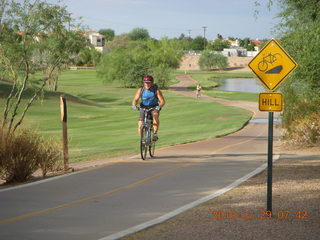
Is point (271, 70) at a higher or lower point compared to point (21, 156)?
higher

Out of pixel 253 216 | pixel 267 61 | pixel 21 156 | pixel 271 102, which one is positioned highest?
pixel 267 61

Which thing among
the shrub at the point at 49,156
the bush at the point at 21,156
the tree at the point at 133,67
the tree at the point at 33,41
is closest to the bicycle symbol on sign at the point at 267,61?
the bush at the point at 21,156

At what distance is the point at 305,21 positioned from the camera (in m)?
17.4

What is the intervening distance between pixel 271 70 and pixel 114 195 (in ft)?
11.5

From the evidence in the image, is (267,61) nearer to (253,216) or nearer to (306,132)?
→ (253,216)

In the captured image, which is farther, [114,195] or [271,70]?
[114,195]

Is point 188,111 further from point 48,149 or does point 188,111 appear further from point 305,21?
point 48,149

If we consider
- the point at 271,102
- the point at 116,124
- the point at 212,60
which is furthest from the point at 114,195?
the point at 212,60

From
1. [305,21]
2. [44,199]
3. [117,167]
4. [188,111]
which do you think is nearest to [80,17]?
[305,21]

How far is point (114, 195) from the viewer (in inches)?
363

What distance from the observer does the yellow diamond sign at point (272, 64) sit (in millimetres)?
7289

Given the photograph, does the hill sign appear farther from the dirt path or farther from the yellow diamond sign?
the dirt path

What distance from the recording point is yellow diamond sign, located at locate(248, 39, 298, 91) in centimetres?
729

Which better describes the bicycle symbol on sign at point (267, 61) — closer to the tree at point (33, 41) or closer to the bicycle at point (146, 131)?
the bicycle at point (146, 131)
